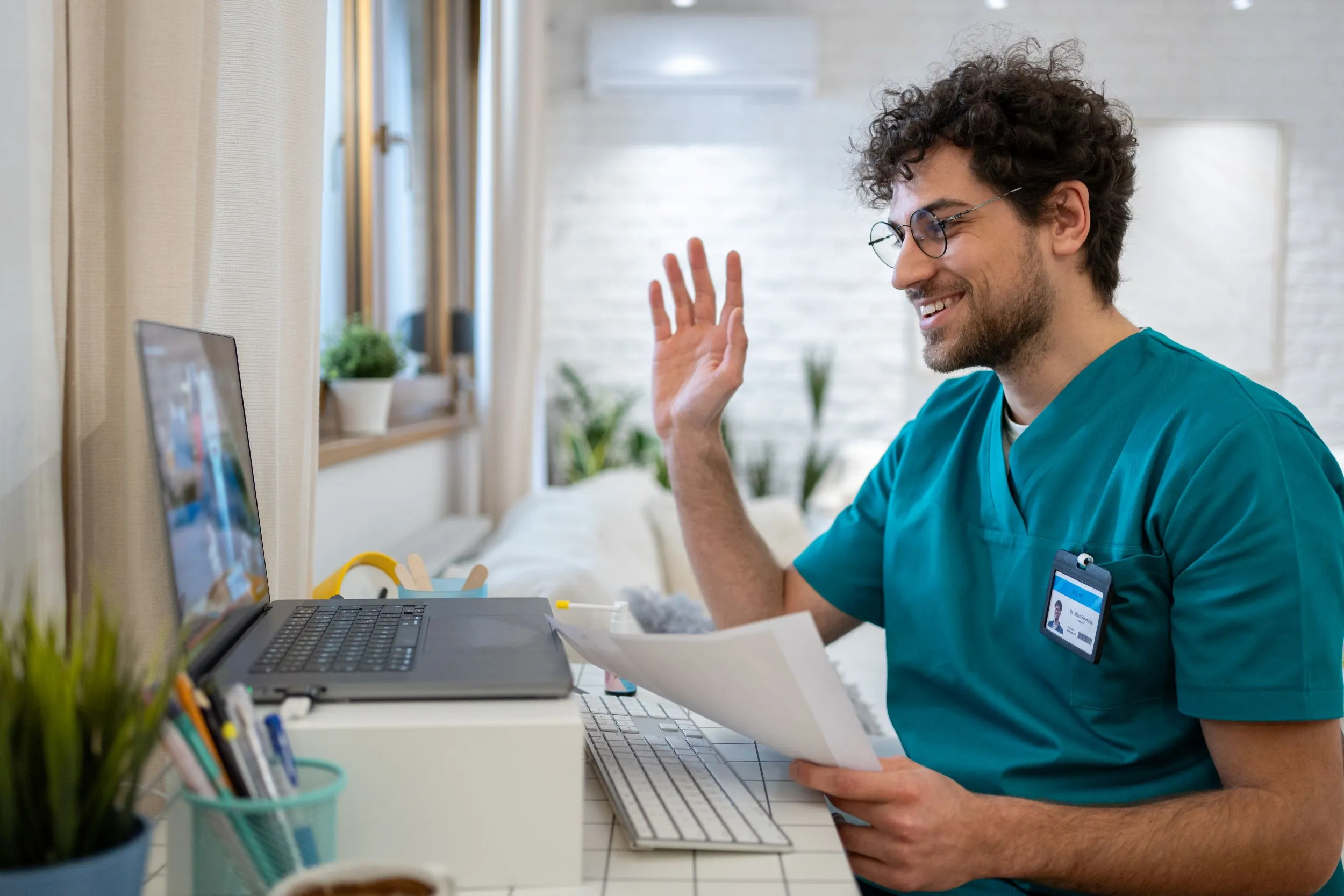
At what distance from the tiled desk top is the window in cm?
→ 170

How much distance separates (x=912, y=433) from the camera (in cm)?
137

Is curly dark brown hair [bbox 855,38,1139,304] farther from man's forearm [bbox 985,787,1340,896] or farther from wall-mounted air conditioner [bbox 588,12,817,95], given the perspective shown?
wall-mounted air conditioner [bbox 588,12,817,95]

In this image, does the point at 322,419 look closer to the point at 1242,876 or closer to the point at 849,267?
the point at 1242,876

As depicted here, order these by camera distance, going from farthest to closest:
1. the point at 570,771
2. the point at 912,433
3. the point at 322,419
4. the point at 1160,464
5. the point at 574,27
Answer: the point at 574,27
the point at 322,419
the point at 912,433
the point at 1160,464
the point at 570,771

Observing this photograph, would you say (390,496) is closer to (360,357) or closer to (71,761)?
(360,357)

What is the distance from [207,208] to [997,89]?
35.2 inches

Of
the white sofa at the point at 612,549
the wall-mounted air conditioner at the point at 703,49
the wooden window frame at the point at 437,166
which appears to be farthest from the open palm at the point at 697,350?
the wall-mounted air conditioner at the point at 703,49

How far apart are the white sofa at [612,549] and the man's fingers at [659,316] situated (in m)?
0.41

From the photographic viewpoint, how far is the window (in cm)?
267

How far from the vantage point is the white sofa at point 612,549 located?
69.2 inches

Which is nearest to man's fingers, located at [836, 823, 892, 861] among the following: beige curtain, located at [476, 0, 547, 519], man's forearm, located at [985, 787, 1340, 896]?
man's forearm, located at [985, 787, 1340, 896]

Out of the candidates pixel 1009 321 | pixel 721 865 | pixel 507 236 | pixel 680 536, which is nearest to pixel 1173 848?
pixel 721 865

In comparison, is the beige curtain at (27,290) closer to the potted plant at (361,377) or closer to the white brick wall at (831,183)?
the potted plant at (361,377)

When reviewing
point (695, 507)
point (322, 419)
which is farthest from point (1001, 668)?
point (322, 419)
